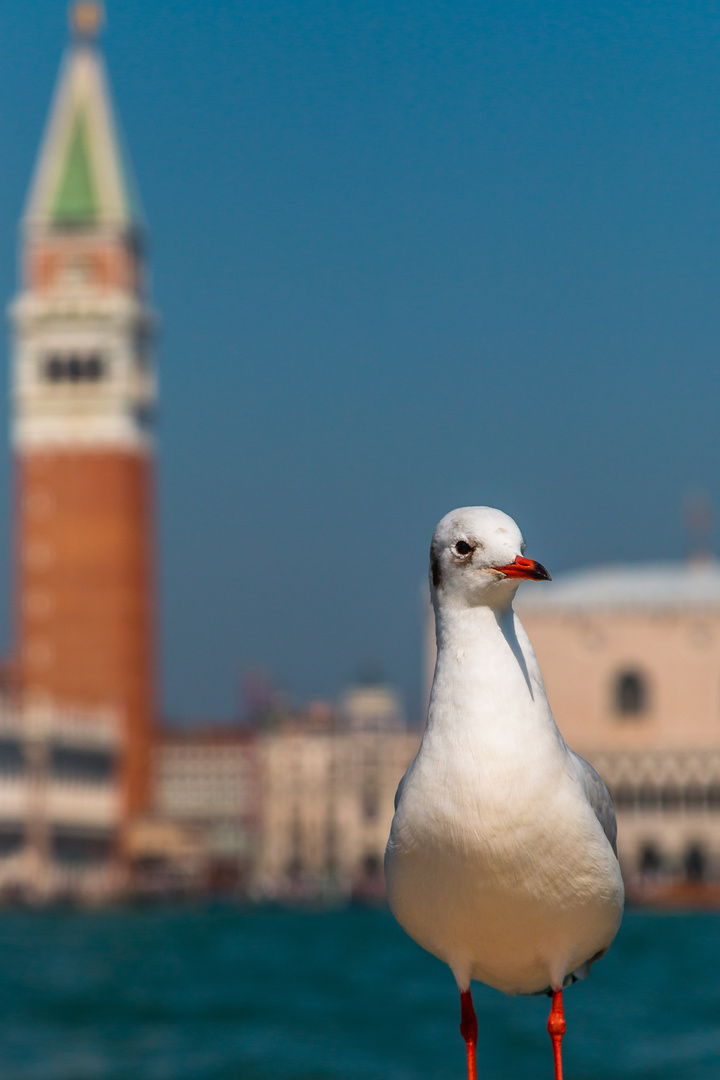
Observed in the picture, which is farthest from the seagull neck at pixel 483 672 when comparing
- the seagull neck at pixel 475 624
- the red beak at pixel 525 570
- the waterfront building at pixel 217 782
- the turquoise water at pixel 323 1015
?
the waterfront building at pixel 217 782

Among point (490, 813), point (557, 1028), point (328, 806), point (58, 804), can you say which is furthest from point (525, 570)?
point (328, 806)

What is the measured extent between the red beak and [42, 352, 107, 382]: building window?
261ft

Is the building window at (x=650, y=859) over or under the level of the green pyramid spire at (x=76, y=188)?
under

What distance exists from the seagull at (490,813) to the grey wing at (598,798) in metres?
0.01

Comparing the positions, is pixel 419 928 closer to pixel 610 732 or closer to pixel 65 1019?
pixel 65 1019

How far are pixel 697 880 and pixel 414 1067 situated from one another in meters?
55.4

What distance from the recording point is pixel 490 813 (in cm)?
395

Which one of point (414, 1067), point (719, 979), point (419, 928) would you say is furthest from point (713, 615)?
point (419, 928)

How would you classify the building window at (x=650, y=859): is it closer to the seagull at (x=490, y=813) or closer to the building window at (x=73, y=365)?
the building window at (x=73, y=365)

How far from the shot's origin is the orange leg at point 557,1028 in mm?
3936

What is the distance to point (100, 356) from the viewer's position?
272 ft

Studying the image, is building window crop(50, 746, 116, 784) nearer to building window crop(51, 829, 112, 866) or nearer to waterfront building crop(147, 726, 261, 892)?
building window crop(51, 829, 112, 866)

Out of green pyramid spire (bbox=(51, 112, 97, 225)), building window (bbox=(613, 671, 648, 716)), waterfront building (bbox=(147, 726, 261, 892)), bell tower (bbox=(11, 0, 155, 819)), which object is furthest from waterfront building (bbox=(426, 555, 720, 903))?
waterfront building (bbox=(147, 726, 261, 892))

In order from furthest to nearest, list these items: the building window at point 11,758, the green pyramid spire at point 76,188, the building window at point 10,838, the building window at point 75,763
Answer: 1. the green pyramid spire at point 76,188
2. the building window at point 75,763
3. the building window at point 11,758
4. the building window at point 10,838
